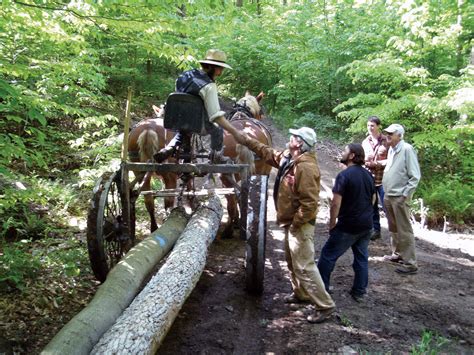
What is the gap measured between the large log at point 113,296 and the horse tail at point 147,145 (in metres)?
1.58

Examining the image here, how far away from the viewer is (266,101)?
20234 millimetres

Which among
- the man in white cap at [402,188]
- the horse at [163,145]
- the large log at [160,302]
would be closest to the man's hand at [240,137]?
the horse at [163,145]

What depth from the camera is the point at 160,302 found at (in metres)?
3.07

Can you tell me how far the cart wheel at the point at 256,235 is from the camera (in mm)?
4285

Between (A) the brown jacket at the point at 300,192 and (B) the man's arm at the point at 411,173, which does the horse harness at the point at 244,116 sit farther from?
(A) the brown jacket at the point at 300,192

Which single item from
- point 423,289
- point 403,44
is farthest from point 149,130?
point 403,44

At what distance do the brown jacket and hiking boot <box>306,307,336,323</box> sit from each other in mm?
967

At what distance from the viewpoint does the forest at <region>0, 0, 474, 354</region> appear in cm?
453

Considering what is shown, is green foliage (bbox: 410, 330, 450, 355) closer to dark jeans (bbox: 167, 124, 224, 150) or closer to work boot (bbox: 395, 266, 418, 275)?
work boot (bbox: 395, 266, 418, 275)

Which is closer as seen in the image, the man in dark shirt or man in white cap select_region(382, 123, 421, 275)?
the man in dark shirt

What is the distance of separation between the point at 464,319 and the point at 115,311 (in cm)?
394

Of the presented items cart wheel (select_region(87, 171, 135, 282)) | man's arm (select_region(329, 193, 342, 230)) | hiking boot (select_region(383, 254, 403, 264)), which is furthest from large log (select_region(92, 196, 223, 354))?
hiking boot (select_region(383, 254, 403, 264))

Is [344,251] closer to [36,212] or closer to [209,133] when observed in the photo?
[209,133]

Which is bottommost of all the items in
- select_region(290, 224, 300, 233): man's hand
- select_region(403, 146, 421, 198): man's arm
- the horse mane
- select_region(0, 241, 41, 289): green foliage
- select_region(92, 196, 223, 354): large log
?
select_region(0, 241, 41, 289): green foliage
